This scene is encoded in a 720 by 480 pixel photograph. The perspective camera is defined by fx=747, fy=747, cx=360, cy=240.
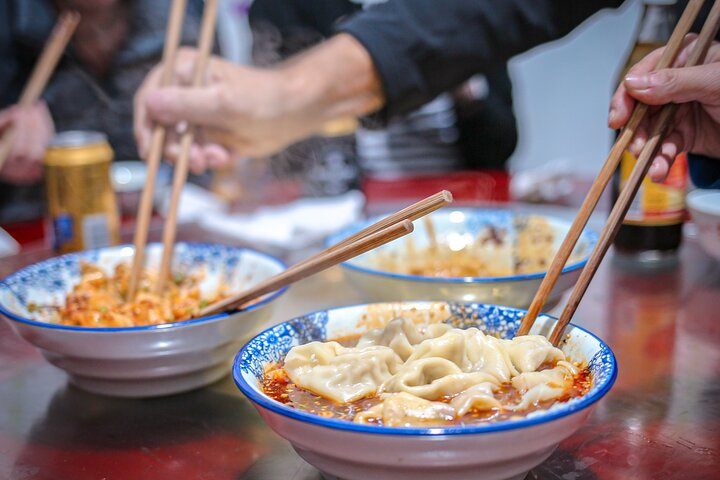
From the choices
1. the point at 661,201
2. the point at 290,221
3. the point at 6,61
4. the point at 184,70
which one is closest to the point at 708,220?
the point at 661,201

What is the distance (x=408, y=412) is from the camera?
812 millimetres

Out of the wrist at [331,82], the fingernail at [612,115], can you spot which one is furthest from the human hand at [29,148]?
the fingernail at [612,115]

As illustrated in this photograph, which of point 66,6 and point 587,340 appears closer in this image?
point 587,340

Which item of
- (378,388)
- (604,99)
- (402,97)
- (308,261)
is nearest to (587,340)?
(378,388)

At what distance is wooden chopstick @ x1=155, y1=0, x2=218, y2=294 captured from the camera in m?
1.44

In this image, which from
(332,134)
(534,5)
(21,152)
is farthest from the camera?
(21,152)

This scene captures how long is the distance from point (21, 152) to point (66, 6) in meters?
1.19

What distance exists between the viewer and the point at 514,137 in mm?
3842

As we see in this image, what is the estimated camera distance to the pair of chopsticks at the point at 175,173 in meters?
1.43

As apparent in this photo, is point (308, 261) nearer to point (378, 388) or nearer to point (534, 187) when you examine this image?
point (378, 388)

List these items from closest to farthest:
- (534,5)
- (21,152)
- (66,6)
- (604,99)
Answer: (534,5), (21,152), (66,6), (604,99)

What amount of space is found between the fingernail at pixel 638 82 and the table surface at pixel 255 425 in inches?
18.2

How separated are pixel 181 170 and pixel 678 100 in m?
0.95

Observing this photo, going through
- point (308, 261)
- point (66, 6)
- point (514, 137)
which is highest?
point (66, 6)
